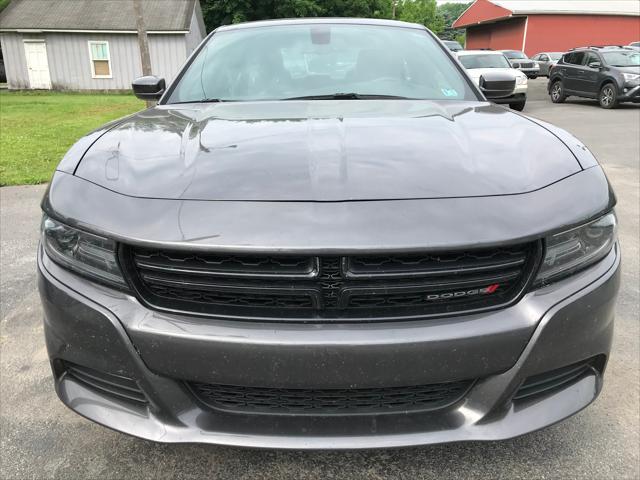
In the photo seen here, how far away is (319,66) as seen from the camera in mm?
2830

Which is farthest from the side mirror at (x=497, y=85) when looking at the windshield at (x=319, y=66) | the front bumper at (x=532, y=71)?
the front bumper at (x=532, y=71)

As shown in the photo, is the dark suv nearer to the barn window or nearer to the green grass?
the green grass

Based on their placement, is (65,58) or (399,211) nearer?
(399,211)

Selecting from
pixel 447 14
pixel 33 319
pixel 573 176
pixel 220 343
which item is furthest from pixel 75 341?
pixel 447 14

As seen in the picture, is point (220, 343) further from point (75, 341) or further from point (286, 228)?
point (75, 341)

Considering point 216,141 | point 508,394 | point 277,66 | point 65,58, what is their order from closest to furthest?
point 508,394
point 216,141
point 277,66
point 65,58

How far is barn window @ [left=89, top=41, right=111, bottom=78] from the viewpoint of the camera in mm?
25078

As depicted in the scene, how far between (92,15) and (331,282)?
28305 millimetres

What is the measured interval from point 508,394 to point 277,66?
6.57ft

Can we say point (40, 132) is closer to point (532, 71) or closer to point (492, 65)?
point (492, 65)

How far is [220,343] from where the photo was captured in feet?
4.69

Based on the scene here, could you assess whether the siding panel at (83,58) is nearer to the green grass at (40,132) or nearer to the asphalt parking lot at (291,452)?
the green grass at (40,132)

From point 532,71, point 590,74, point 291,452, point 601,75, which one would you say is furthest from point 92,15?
point 291,452

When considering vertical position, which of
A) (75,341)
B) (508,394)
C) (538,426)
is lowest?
(538,426)
